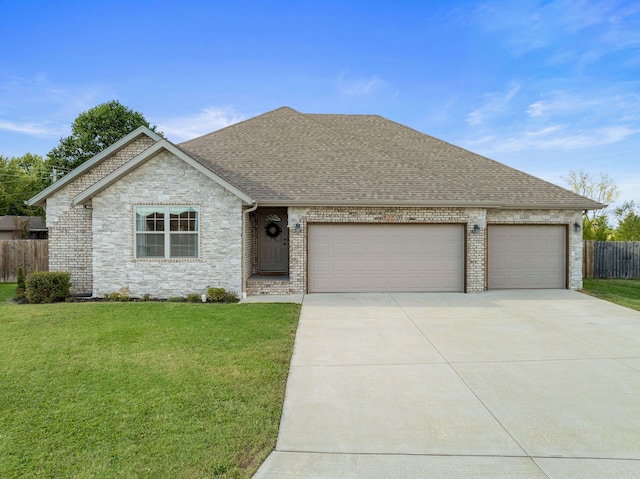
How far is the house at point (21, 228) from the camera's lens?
27391 millimetres

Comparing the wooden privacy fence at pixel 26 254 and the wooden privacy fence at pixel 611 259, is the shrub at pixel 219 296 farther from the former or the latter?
the wooden privacy fence at pixel 611 259

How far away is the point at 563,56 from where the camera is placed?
1389 cm

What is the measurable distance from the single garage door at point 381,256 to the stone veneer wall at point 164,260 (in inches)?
105

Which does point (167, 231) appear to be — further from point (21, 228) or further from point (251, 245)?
point (21, 228)

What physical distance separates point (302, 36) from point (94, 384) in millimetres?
14218

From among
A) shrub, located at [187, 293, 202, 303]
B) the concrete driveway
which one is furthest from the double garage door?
the concrete driveway

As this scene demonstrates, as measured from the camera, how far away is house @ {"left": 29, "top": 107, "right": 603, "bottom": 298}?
1037cm

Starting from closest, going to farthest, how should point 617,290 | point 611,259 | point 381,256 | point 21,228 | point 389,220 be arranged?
point 389,220 → point 381,256 → point 617,290 → point 611,259 → point 21,228

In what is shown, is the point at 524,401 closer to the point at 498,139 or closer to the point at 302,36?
the point at 302,36

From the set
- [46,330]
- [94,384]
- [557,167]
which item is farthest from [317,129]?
[557,167]

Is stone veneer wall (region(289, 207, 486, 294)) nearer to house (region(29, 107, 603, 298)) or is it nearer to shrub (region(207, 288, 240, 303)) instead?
house (region(29, 107, 603, 298))

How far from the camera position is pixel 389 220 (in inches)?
445

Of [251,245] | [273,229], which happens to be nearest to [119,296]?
[251,245]

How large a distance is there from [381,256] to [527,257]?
16.9ft
